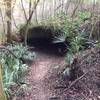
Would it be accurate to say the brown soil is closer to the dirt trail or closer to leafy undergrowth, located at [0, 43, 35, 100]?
the dirt trail

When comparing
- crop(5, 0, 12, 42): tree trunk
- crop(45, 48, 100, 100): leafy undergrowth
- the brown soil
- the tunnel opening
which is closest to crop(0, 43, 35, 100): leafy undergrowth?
the brown soil

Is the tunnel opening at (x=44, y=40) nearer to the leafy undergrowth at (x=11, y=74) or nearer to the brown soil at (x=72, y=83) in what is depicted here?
the brown soil at (x=72, y=83)

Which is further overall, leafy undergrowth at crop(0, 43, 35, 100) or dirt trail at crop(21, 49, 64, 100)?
dirt trail at crop(21, 49, 64, 100)

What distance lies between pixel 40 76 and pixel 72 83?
2.10 metres

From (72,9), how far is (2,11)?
4059mm

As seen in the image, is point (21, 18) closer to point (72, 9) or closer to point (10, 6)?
point (10, 6)

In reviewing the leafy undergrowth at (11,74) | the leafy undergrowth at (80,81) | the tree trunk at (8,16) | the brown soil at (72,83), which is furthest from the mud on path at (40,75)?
the tree trunk at (8,16)

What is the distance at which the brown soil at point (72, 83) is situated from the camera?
750cm

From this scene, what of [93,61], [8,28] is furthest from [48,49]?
[93,61]

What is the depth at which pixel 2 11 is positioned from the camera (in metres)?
Result: 14.3

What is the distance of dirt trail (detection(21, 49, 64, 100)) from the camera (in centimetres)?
787

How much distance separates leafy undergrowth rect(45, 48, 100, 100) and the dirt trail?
22 centimetres

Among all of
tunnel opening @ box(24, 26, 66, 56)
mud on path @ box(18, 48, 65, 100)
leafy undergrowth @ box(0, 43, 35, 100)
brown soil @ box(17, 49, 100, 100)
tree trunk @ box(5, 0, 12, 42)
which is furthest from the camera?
tunnel opening @ box(24, 26, 66, 56)

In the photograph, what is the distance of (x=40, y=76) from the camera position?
32.1 feet
